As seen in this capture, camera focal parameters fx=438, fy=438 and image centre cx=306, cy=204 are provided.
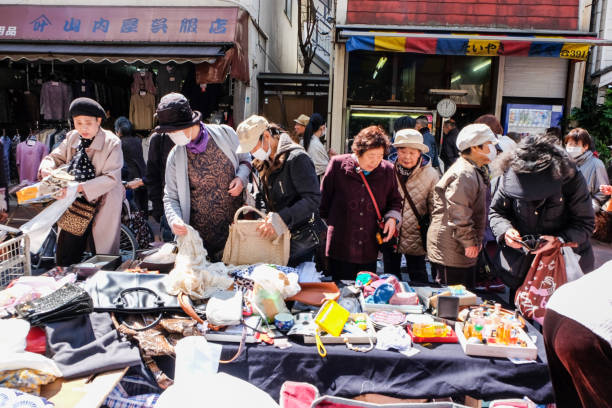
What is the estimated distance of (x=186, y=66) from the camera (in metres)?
8.95

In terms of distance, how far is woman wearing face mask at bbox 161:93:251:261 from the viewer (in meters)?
3.19

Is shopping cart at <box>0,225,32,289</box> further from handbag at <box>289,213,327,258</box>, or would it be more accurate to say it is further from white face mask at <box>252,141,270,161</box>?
handbag at <box>289,213,327,258</box>

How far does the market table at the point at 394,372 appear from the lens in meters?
2.19

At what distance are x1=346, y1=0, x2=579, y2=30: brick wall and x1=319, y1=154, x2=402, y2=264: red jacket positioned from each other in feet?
19.7

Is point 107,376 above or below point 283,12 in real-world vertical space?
below

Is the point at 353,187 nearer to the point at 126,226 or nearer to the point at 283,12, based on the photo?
the point at 126,226

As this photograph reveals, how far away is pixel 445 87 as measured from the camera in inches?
344

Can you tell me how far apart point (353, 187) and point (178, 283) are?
5.17 feet

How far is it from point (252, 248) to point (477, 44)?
252 inches

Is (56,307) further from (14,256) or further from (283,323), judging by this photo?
(283,323)

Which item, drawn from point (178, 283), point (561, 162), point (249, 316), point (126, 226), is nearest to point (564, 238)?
point (561, 162)

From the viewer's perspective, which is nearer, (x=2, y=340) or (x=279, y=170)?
(x=2, y=340)

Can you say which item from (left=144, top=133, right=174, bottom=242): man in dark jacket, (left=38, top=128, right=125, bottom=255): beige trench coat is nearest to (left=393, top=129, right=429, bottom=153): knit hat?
(left=144, top=133, right=174, bottom=242): man in dark jacket

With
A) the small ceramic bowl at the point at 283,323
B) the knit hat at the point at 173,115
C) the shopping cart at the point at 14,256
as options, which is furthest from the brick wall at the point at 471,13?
the small ceramic bowl at the point at 283,323
